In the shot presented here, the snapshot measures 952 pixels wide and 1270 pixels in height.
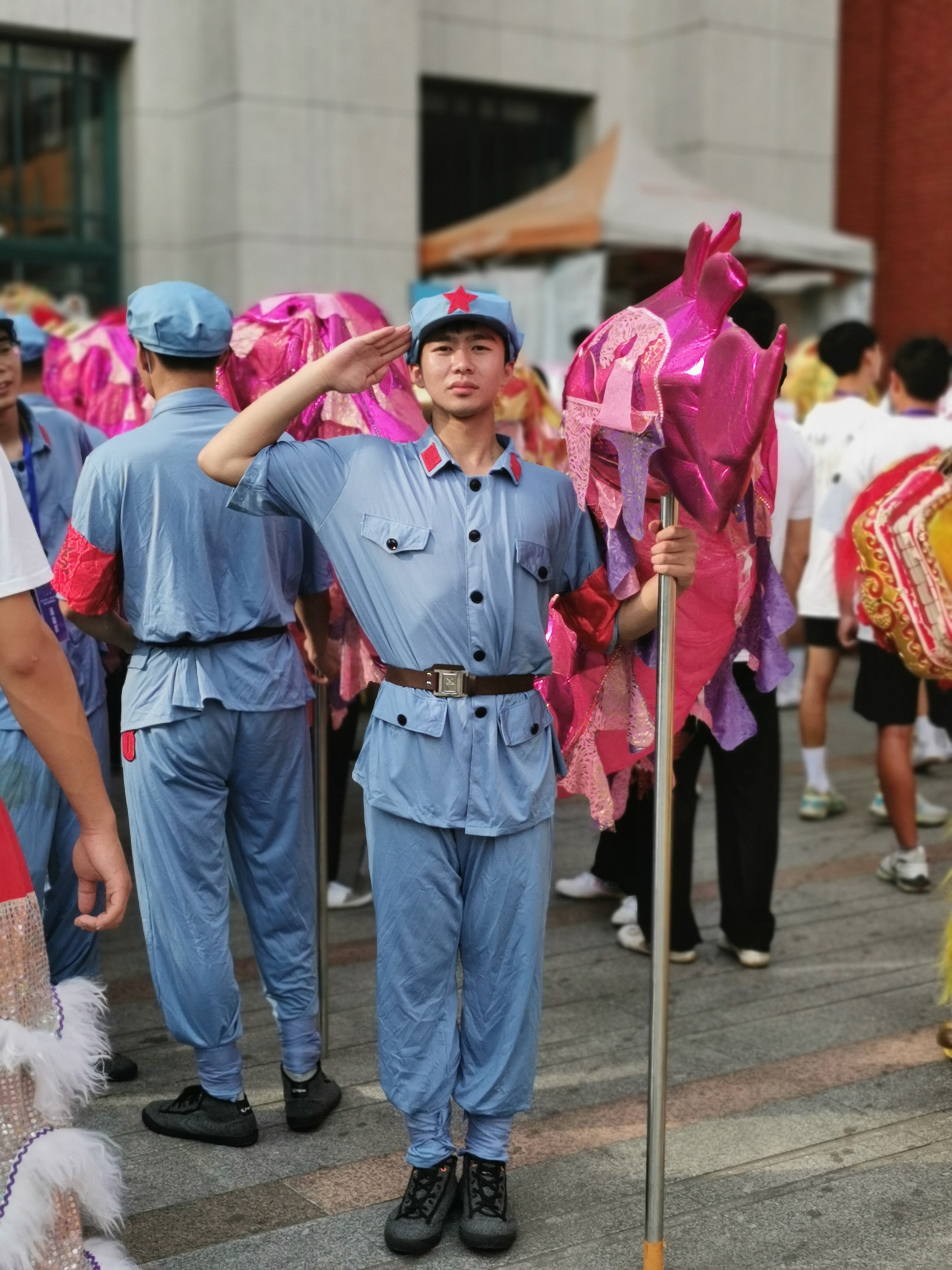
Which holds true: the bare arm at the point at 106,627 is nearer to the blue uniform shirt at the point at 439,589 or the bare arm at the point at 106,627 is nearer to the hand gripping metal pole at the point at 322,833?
the hand gripping metal pole at the point at 322,833

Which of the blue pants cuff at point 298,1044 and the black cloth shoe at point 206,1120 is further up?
the blue pants cuff at point 298,1044

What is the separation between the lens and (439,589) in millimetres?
3316

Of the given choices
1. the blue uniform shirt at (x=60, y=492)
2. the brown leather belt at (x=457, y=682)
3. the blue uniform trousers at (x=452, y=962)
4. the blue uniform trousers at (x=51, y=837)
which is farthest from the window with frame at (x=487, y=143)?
the blue uniform trousers at (x=452, y=962)

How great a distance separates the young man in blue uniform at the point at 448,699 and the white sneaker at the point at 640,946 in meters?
1.90

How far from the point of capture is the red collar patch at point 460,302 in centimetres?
330

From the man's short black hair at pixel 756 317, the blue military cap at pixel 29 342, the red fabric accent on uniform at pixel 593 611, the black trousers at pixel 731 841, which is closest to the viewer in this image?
the red fabric accent on uniform at pixel 593 611

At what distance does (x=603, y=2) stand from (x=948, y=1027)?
14.0m

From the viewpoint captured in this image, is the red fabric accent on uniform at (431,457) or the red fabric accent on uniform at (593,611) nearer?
the red fabric accent on uniform at (431,457)

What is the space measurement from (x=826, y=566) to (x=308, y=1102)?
4299 mm

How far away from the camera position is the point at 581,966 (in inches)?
209

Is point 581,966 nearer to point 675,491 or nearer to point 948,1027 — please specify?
point 948,1027

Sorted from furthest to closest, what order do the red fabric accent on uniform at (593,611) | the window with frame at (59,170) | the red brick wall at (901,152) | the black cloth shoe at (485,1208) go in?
the red brick wall at (901,152), the window with frame at (59,170), the red fabric accent on uniform at (593,611), the black cloth shoe at (485,1208)

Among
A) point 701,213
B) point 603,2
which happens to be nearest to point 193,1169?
point 701,213

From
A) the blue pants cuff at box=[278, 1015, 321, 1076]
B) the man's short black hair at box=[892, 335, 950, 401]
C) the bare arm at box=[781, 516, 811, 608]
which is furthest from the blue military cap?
the man's short black hair at box=[892, 335, 950, 401]
